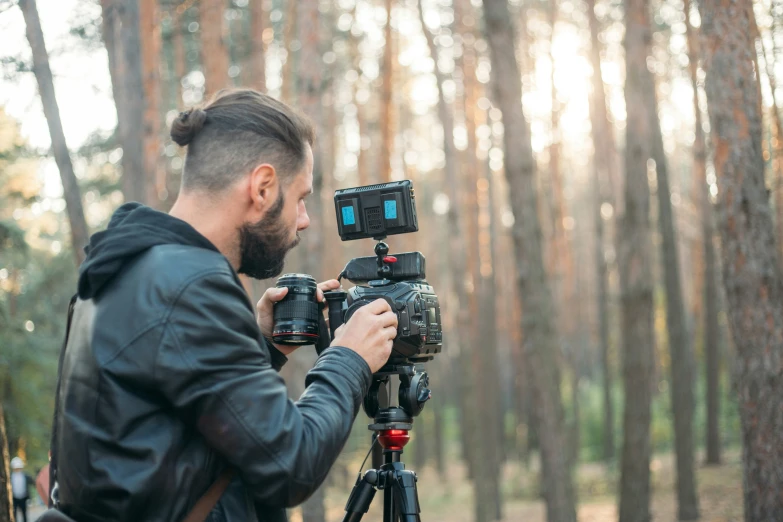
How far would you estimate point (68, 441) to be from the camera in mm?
1718

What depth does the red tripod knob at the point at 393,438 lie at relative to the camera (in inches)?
106

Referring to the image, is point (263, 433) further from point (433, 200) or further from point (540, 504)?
point (433, 200)

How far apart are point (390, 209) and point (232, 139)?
2.67 ft

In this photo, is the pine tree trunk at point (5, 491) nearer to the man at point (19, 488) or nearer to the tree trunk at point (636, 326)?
the man at point (19, 488)

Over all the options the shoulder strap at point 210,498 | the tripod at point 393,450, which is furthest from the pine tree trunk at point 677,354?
the shoulder strap at point 210,498

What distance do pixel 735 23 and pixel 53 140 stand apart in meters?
5.98

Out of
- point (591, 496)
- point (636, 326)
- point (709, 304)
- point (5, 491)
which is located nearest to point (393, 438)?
point (5, 491)

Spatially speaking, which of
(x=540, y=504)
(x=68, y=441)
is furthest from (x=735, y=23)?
(x=540, y=504)

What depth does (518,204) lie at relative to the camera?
7855 millimetres

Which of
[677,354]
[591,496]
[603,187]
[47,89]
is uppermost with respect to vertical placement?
[47,89]

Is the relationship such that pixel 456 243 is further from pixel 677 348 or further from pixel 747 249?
pixel 747 249

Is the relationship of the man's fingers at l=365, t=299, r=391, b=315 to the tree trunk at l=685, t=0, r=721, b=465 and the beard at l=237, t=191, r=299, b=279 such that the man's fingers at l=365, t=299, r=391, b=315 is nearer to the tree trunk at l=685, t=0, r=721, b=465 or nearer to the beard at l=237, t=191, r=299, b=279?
the beard at l=237, t=191, r=299, b=279

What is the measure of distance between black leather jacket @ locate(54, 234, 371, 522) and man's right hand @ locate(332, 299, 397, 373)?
11.8 inches

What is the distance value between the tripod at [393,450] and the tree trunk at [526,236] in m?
5.22
